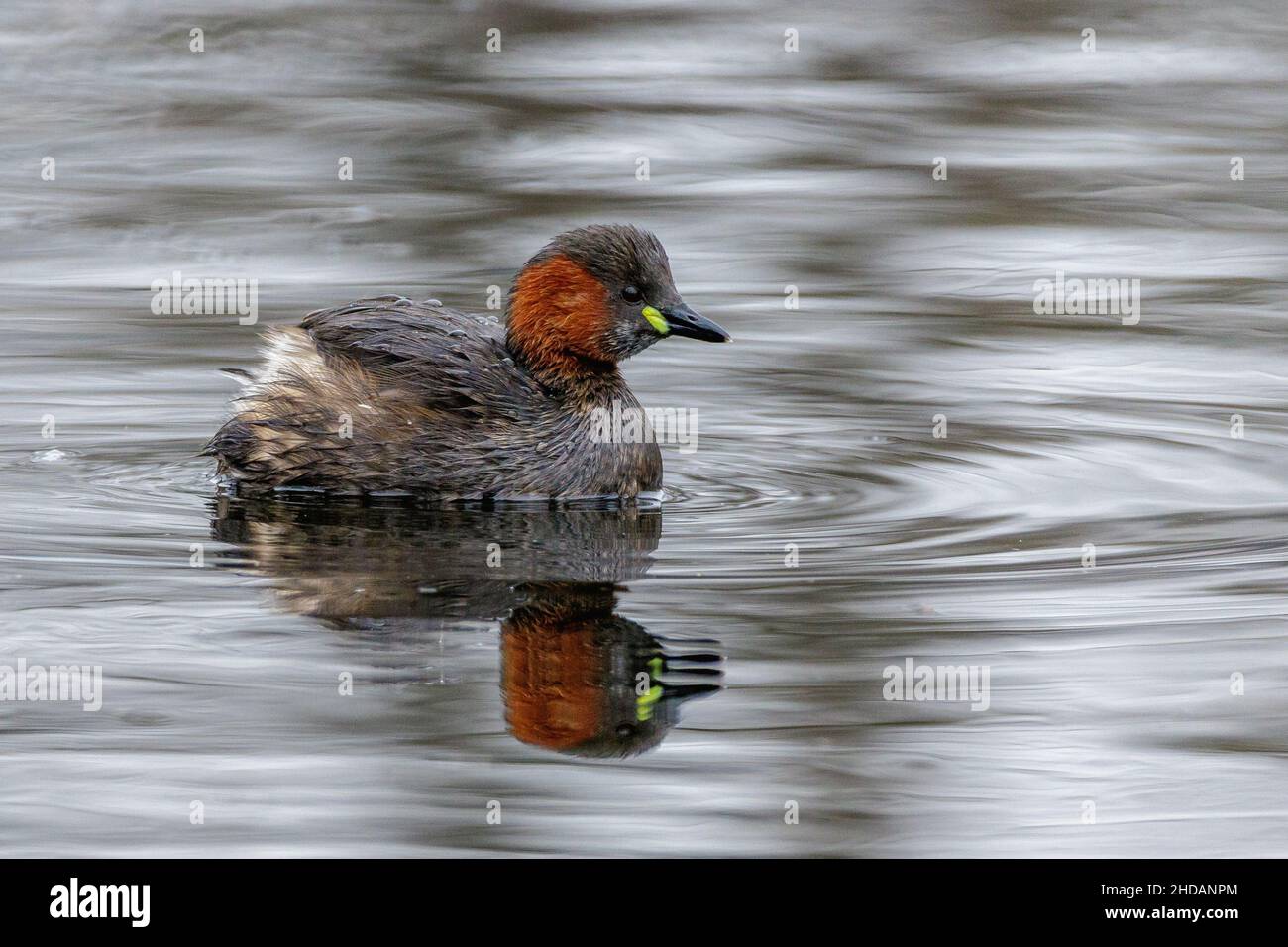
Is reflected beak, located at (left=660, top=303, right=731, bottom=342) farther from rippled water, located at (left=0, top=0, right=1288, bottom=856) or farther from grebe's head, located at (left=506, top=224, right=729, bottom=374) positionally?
rippled water, located at (left=0, top=0, right=1288, bottom=856)

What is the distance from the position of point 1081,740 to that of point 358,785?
174 cm

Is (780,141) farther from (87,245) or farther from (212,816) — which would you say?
(212,816)

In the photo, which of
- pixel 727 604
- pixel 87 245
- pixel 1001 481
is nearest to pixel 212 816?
pixel 727 604

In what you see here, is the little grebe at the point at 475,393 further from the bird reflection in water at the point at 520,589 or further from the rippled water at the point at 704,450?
the rippled water at the point at 704,450

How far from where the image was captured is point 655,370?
368 inches

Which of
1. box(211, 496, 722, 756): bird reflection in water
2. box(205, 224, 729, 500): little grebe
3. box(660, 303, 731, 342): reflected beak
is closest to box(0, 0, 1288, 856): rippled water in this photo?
box(211, 496, 722, 756): bird reflection in water

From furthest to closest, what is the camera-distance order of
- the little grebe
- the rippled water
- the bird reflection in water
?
the little grebe < the bird reflection in water < the rippled water

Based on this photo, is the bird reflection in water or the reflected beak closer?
the bird reflection in water

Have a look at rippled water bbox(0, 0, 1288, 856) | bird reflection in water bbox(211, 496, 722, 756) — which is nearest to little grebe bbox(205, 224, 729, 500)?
bird reflection in water bbox(211, 496, 722, 756)

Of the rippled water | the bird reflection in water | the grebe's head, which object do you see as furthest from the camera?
the grebe's head

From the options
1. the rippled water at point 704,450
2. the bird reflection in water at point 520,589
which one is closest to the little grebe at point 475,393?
the bird reflection in water at point 520,589

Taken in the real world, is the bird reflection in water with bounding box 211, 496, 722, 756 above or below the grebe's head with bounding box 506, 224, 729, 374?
below

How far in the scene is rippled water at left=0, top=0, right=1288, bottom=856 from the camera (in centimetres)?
488

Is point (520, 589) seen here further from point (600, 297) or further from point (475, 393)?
point (600, 297)
